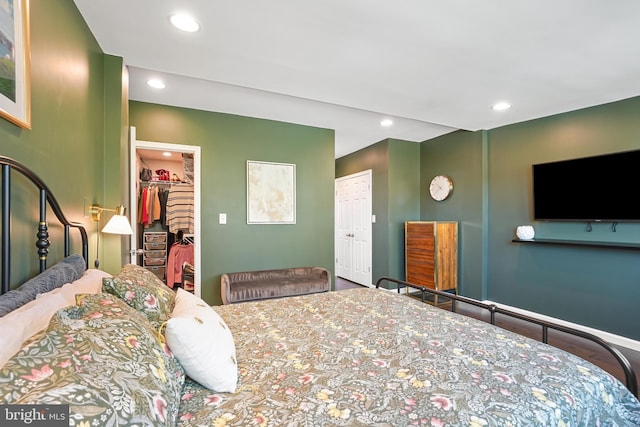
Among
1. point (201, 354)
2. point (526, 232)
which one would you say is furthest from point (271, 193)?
point (526, 232)

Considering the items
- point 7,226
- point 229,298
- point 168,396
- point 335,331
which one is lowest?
point 229,298

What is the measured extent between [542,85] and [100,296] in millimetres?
3636

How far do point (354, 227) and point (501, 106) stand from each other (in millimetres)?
3312

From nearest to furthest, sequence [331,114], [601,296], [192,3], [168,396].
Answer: [168,396]
[192,3]
[601,296]
[331,114]

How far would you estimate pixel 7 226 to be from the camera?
1065 mm

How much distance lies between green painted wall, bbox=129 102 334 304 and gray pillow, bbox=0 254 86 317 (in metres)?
2.12

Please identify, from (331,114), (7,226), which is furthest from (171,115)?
(7,226)

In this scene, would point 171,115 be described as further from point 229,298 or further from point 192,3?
point 229,298

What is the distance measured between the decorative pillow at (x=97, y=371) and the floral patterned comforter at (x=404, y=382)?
21 centimetres

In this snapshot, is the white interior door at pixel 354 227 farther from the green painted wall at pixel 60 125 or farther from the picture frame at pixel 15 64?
the picture frame at pixel 15 64

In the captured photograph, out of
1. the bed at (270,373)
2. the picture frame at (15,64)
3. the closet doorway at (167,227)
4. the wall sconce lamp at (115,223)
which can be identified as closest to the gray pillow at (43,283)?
the bed at (270,373)

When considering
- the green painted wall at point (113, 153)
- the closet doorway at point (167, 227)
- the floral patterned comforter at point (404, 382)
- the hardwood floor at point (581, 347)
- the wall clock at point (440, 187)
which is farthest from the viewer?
the wall clock at point (440, 187)

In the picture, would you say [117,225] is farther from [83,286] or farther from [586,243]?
[586,243]

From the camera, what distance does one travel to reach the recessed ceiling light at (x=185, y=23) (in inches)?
71.2
